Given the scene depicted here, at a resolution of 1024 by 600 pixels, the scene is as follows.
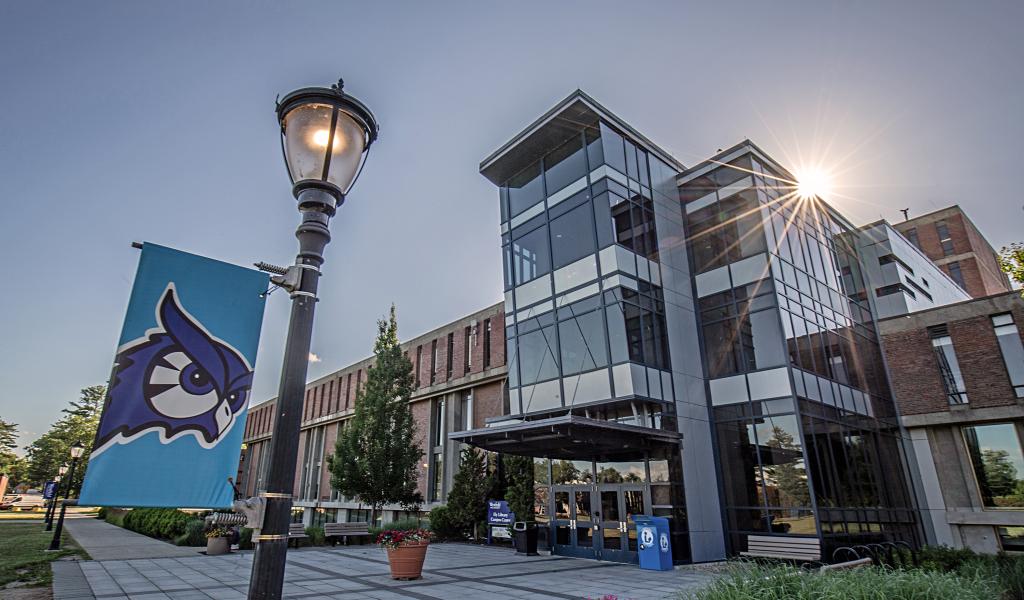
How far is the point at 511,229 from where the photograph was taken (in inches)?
875

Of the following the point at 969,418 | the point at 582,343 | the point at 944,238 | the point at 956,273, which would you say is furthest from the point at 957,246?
the point at 582,343

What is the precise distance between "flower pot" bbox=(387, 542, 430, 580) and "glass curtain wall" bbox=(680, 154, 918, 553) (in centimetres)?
984

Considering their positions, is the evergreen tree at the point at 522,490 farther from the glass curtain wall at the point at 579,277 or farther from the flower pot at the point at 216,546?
the flower pot at the point at 216,546

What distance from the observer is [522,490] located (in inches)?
802

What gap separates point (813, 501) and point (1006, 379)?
10375 millimetres

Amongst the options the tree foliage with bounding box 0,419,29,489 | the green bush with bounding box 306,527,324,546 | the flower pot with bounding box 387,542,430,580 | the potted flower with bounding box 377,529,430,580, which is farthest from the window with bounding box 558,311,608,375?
the tree foliage with bounding box 0,419,29,489

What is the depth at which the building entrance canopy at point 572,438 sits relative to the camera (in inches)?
567

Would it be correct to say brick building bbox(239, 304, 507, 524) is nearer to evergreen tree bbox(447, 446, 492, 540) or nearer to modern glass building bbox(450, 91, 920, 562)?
evergreen tree bbox(447, 446, 492, 540)

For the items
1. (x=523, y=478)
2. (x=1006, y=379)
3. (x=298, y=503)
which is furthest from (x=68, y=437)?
(x=1006, y=379)

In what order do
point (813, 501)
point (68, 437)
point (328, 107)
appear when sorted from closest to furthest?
1. point (328, 107)
2. point (813, 501)
3. point (68, 437)

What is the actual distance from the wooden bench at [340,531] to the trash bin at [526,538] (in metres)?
6.76

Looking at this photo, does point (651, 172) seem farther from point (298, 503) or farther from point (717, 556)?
point (298, 503)

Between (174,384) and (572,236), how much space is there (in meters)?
16.9

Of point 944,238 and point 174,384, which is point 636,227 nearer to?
point 174,384
